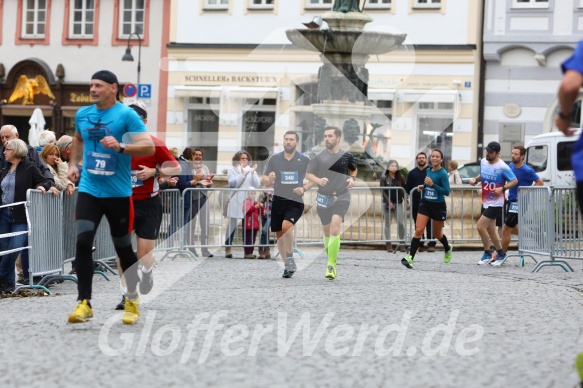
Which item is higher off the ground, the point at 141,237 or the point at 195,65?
the point at 195,65

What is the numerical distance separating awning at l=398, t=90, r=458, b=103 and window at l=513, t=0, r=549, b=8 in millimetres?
3197

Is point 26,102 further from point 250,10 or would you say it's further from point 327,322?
point 327,322

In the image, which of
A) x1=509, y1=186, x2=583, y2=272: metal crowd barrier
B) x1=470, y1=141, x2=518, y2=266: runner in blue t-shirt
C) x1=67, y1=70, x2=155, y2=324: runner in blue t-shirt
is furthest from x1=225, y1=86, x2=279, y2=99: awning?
x1=67, y1=70, x2=155, y2=324: runner in blue t-shirt

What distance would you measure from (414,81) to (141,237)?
29.4 meters

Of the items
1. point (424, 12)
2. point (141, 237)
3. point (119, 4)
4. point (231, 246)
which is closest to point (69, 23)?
point (119, 4)

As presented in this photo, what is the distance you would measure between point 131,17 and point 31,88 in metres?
4.30

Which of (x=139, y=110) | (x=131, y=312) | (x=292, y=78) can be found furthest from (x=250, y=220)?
A: (x=292, y=78)

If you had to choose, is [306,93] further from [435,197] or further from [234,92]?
A: [435,197]

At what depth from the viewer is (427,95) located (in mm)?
39094

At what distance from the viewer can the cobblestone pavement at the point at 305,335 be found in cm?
730

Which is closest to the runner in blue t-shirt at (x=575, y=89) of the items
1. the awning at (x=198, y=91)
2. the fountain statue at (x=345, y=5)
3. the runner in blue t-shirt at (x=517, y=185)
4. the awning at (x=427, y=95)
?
the runner in blue t-shirt at (x=517, y=185)

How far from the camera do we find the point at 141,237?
10.9 m

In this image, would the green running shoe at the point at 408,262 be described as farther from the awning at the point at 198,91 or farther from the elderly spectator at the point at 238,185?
the awning at the point at 198,91

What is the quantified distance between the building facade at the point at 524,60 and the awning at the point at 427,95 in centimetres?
112
